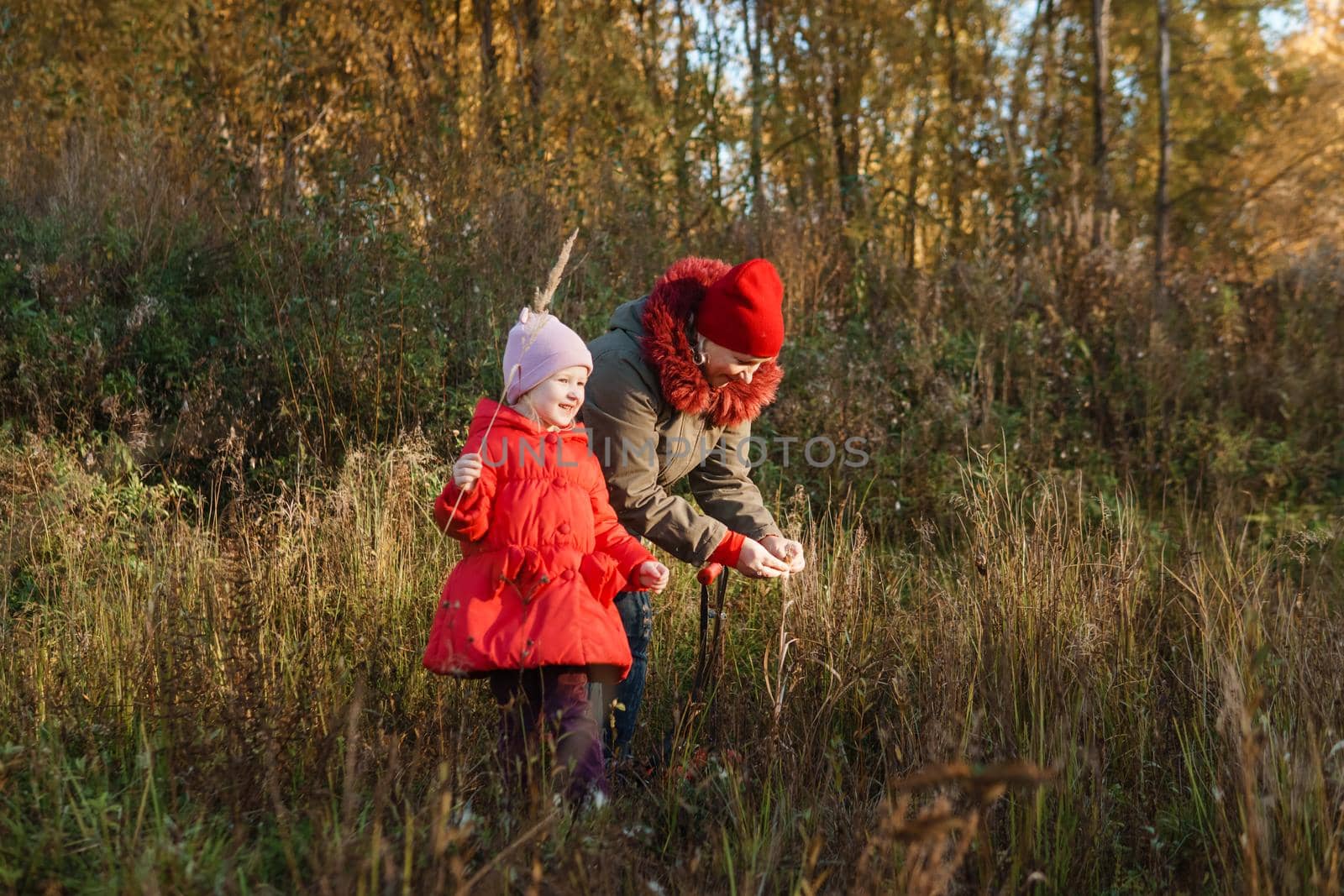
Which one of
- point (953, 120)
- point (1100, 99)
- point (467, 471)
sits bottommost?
point (467, 471)

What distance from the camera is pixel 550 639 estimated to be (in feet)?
8.34

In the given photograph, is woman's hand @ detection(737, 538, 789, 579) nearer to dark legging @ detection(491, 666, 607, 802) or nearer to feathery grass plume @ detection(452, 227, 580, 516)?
dark legging @ detection(491, 666, 607, 802)

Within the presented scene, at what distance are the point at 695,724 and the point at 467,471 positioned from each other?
4.08ft

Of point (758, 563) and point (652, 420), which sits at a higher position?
point (652, 420)

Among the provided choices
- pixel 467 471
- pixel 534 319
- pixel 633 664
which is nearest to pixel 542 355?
pixel 534 319

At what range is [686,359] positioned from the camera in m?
3.03

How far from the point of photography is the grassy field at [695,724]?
2.12m

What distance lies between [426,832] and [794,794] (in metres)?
1.02

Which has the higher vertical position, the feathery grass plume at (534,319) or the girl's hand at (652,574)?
the feathery grass plume at (534,319)

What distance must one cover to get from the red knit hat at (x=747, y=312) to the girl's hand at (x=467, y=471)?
80 centimetres


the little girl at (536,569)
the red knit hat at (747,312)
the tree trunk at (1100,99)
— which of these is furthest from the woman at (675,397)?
the tree trunk at (1100,99)

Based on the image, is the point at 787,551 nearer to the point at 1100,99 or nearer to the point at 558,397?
the point at 558,397

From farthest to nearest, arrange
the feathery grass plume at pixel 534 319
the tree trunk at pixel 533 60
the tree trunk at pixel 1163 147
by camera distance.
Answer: the tree trunk at pixel 1163 147 → the tree trunk at pixel 533 60 → the feathery grass plume at pixel 534 319

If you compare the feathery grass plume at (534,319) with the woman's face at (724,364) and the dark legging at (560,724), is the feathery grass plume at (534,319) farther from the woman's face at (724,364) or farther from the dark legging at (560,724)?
the woman's face at (724,364)
